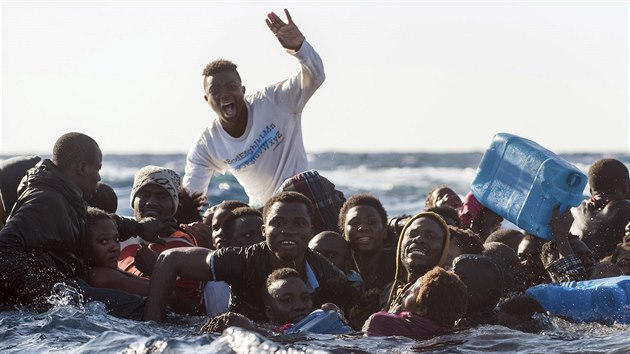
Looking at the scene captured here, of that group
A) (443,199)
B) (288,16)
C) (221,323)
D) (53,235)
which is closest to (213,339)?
(221,323)

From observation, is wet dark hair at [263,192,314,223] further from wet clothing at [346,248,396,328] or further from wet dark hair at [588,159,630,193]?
wet dark hair at [588,159,630,193]

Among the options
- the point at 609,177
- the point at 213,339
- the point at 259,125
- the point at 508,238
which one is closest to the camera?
the point at 213,339

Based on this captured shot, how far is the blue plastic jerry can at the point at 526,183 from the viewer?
8195mm

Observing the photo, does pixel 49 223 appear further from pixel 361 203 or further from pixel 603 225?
pixel 603 225

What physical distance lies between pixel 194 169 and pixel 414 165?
2985cm

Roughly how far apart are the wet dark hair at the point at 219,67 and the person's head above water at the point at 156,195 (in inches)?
46.0

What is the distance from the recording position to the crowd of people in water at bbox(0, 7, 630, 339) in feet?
22.0

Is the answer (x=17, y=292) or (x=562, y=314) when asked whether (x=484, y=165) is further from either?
(x=17, y=292)

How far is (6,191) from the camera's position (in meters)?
8.11

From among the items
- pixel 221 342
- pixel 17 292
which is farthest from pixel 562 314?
pixel 17 292

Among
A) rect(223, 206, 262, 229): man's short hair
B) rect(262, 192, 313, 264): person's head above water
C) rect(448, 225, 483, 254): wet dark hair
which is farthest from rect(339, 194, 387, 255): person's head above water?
rect(262, 192, 313, 264): person's head above water

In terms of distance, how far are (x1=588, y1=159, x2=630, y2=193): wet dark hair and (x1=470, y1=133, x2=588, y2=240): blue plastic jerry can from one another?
609 millimetres

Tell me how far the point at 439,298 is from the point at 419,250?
733 mm

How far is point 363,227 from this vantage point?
778 centimetres
